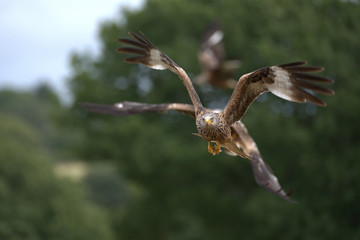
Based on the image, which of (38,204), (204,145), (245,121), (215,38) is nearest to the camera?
(215,38)

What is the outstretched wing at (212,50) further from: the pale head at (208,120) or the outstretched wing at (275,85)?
the pale head at (208,120)

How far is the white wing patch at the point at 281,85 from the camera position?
5.27m

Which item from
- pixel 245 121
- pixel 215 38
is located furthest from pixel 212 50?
pixel 245 121

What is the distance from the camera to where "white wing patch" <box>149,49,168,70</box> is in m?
5.62

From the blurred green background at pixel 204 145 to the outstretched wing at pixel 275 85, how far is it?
396 inches

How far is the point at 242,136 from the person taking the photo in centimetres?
628

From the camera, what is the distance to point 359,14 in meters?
16.2

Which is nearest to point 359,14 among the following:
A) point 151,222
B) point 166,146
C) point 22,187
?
point 166,146

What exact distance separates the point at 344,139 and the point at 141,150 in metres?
8.20

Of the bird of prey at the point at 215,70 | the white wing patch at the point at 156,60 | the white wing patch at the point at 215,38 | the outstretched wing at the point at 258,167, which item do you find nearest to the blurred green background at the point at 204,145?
the white wing patch at the point at 215,38

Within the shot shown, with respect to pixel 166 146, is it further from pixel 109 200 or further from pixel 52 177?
pixel 109 200

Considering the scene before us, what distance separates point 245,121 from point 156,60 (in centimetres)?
1363

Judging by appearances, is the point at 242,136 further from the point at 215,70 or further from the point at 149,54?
the point at 215,70

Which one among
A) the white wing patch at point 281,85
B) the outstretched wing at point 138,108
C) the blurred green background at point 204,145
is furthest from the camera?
the blurred green background at point 204,145
